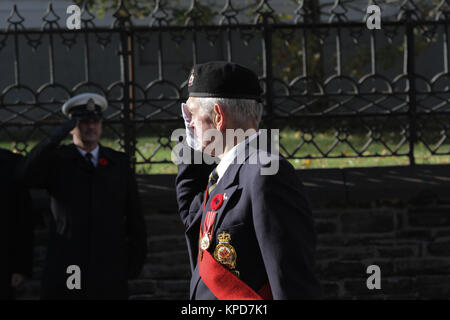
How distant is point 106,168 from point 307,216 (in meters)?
2.81

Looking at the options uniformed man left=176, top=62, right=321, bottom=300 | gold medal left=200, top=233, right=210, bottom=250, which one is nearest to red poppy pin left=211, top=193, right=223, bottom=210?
uniformed man left=176, top=62, right=321, bottom=300

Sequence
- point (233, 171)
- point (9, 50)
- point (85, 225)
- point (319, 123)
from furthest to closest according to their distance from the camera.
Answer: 1. point (9, 50)
2. point (319, 123)
3. point (85, 225)
4. point (233, 171)

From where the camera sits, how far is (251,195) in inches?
91.7

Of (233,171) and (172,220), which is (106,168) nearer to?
(172,220)

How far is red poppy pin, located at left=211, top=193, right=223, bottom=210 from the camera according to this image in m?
2.49

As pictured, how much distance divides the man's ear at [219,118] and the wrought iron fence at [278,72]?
7.83ft

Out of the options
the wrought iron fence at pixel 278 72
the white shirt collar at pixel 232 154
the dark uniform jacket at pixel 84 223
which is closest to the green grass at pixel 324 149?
the wrought iron fence at pixel 278 72

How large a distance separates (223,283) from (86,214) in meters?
2.51

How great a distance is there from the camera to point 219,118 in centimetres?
249

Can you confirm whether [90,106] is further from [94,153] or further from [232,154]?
[232,154]

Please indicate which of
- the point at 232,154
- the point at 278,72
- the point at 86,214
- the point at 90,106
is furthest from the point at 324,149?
the point at 232,154

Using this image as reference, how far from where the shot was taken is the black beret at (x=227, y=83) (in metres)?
2.49

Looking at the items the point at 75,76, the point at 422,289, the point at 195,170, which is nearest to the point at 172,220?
the point at 422,289

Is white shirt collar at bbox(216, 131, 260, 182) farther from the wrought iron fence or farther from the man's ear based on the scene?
the wrought iron fence
